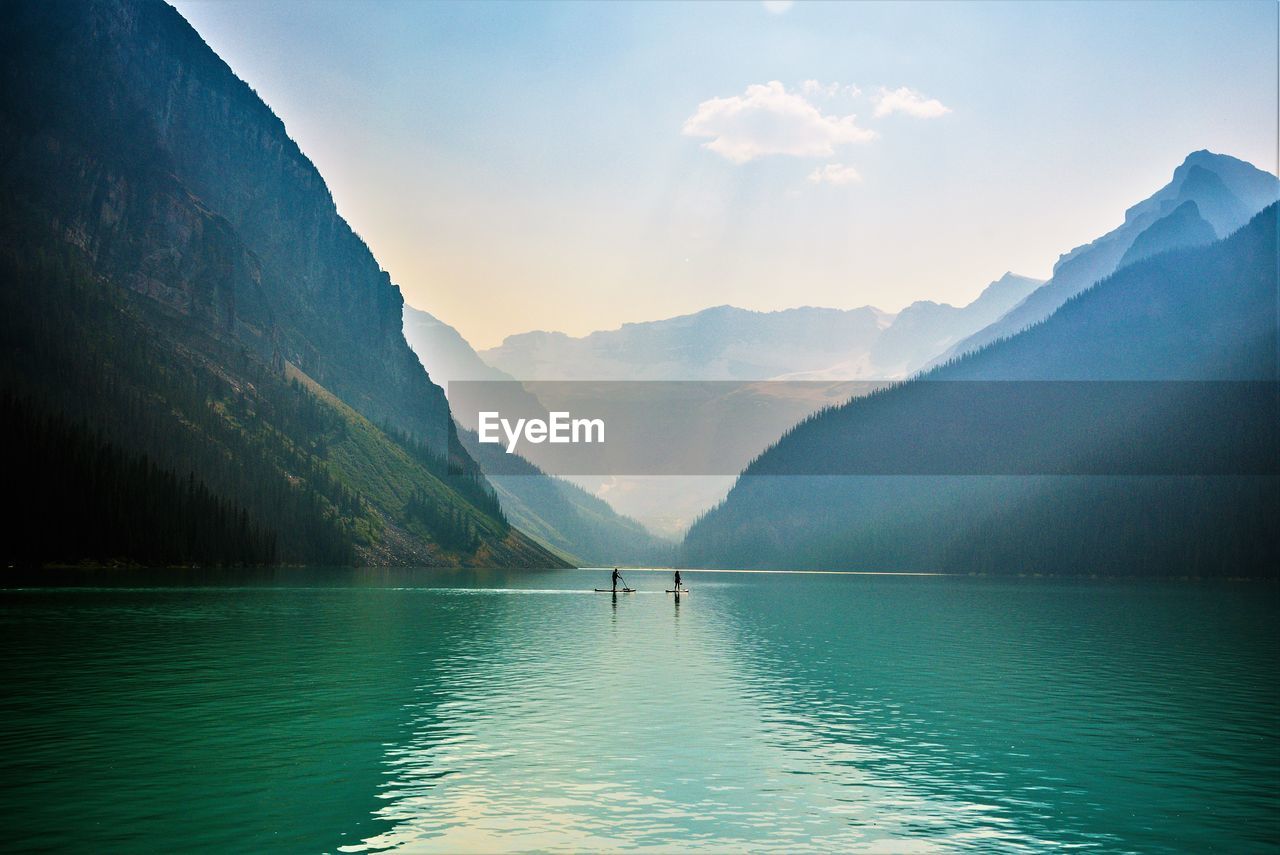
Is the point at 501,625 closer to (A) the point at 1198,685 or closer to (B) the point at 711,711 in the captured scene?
(B) the point at 711,711

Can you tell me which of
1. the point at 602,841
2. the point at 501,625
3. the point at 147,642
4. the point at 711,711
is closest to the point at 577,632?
the point at 501,625

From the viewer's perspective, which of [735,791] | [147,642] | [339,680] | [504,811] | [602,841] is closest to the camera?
[602,841]

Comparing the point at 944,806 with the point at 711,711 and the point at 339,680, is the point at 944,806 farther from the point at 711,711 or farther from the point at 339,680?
the point at 339,680

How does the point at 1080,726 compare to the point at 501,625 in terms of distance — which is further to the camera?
the point at 501,625

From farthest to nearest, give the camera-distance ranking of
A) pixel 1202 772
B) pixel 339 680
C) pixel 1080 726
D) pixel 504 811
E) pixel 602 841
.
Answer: pixel 339 680 < pixel 1080 726 < pixel 1202 772 < pixel 504 811 < pixel 602 841

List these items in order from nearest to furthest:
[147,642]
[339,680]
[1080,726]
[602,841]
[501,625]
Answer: [602,841] < [1080,726] < [339,680] < [147,642] < [501,625]

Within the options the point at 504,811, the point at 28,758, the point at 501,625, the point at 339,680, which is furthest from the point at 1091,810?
the point at 501,625
